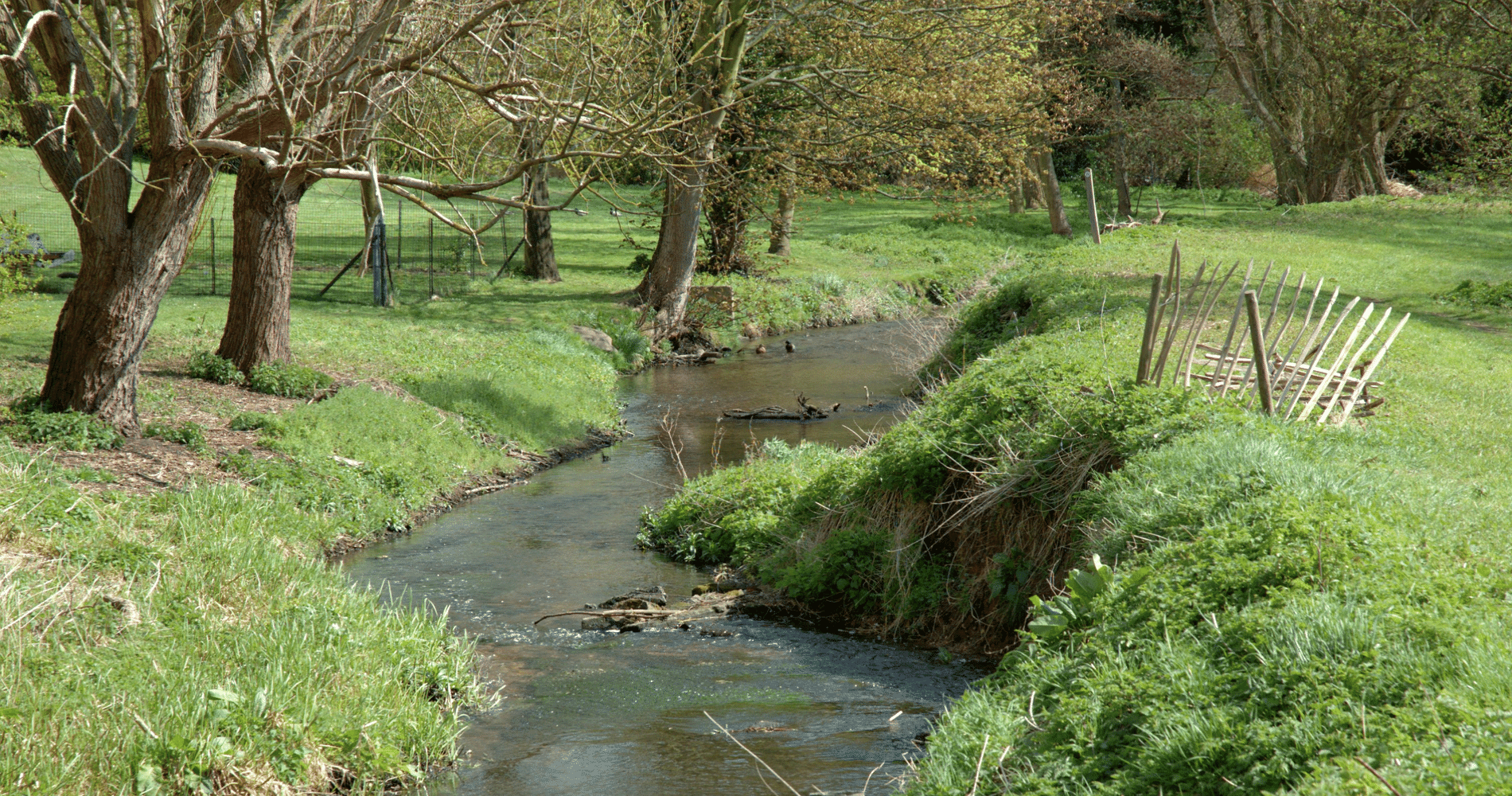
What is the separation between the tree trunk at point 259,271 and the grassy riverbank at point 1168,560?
226 inches

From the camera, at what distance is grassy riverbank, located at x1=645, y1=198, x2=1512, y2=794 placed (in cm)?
437

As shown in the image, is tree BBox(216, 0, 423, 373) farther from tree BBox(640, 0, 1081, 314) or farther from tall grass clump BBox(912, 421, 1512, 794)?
tree BBox(640, 0, 1081, 314)

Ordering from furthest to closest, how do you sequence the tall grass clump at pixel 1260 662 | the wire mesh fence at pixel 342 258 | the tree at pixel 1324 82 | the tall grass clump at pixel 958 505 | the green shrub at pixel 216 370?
the tree at pixel 1324 82 → the wire mesh fence at pixel 342 258 → the green shrub at pixel 216 370 → the tall grass clump at pixel 958 505 → the tall grass clump at pixel 1260 662

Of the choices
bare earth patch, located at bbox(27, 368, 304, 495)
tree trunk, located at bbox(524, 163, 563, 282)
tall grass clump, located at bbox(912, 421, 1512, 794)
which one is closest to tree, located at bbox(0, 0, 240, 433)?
bare earth patch, located at bbox(27, 368, 304, 495)

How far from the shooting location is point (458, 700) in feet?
24.6

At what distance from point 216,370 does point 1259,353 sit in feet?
38.1

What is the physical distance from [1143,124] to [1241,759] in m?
36.6

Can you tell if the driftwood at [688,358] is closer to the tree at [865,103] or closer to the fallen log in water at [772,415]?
the tree at [865,103]

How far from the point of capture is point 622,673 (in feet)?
27.1

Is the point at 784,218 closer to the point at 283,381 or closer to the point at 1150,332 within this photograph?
the point at 283,381

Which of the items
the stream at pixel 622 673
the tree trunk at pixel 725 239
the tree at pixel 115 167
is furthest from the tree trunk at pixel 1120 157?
the tree at pixel 115 167

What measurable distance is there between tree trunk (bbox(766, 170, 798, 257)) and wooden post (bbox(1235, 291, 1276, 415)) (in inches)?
538

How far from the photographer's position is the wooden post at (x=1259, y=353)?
736cm

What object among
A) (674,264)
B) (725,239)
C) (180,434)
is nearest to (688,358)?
(674,264)
